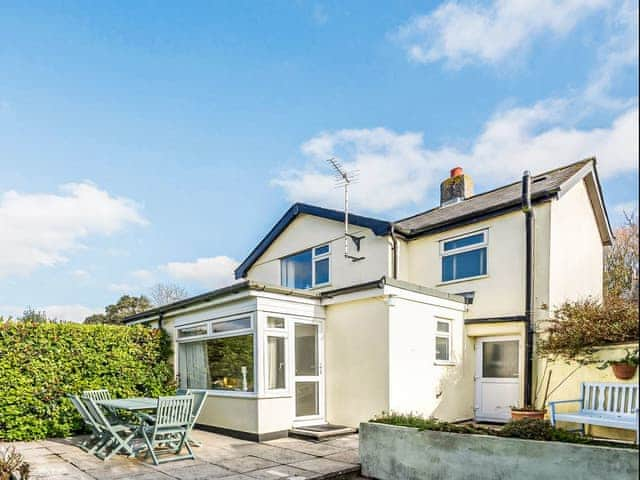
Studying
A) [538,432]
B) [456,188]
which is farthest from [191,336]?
[456,188]

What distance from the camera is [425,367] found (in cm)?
917

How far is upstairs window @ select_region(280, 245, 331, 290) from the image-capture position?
12.9 meters

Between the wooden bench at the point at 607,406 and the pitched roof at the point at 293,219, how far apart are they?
7242 mm

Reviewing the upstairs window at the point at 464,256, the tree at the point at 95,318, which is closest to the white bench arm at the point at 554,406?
the upstairs window at the point at 464,256

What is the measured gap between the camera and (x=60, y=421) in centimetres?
874

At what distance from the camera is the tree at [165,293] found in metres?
30.3

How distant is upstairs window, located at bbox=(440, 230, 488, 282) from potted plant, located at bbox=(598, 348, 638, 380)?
7.21m

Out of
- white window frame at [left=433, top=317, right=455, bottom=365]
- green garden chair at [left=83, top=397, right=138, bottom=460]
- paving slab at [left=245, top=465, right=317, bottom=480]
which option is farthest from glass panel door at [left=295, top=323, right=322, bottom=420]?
green garden chair at [left=83, top=397, right=138, bottom=460]

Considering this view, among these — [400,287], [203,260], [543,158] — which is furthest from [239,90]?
[203,260]

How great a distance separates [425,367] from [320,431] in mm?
2497

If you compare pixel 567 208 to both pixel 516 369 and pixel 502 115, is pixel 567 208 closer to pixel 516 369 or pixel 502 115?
pixel 516 369

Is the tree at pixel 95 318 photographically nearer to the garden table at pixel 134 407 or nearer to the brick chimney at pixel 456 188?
the brick chimney at pixel 456 188

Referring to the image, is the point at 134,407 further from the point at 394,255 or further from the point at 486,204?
the point at 486,204

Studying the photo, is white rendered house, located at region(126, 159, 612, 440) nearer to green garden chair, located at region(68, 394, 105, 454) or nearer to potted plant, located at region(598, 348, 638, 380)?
green garden chair, located at region(68, 394, 105, 454)
